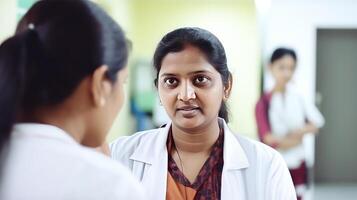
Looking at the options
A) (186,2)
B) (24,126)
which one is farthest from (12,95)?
(186,2)

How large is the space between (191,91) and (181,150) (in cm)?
18

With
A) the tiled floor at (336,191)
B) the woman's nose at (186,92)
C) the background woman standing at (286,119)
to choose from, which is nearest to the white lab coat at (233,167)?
the woman's nose at (186,92)

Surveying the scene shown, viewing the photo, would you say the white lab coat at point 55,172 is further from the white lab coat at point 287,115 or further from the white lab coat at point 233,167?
the white lab coat at point 287,115

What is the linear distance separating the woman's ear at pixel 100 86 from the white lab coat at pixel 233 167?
500 millimetres

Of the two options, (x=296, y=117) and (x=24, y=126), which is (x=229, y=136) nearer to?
(x=24, y=126)

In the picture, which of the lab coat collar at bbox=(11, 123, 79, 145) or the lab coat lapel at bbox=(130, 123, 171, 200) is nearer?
the lab coat collar at bbox=(11, 123, 79, 145)

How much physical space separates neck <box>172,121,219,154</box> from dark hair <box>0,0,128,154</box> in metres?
0.62

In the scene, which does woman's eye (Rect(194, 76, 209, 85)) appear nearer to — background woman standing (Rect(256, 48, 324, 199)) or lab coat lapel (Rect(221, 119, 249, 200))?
lab coat lapel (Rect(221, 119, 249, 200))

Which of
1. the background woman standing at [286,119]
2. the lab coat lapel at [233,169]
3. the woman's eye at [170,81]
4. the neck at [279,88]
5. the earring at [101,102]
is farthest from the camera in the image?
the neck at [279,88]

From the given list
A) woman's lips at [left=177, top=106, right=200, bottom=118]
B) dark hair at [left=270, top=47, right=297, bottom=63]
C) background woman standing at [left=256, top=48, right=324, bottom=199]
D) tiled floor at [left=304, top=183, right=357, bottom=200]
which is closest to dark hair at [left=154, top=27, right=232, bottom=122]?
woman's lips at [left=177, top=106, right=200, bottom=118]

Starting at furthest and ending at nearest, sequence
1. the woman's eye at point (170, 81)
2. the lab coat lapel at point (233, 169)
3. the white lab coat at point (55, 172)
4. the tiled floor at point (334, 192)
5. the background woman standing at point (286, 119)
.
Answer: the tiled floor at point (334, 192) → the background woman standing at point (286, 119) → the woman's eye at point (170, 81) → the lab coat lapel at point (233, 169) → the white lab coat at point (55, 172)

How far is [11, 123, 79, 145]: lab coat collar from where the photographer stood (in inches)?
31.4

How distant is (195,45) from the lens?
4.57ft

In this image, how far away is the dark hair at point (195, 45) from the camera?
1.39 metres
